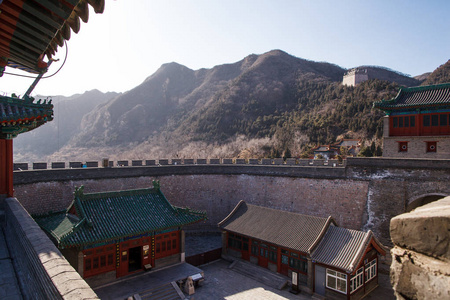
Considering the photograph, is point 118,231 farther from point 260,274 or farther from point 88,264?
point 260,274

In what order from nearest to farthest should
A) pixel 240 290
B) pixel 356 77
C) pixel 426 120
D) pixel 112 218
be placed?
1. pixel 112 218
2. pixel 240 290
3. pixel 426 120
4. pixel 356 77

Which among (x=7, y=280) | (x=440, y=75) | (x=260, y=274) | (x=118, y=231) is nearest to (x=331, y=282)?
(x=260, y=274)

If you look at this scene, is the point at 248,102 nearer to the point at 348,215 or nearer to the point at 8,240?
the point at 348,215

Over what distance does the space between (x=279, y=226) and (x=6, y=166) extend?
1202cm

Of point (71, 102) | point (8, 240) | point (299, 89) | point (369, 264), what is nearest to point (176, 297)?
point (8, 240)

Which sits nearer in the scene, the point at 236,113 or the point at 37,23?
the point at 37,23

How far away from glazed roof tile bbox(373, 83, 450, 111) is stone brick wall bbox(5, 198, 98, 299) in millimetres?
17604

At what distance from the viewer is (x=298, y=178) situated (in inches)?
722

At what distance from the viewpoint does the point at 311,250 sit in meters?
12.9

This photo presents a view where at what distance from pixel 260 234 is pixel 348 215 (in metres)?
5.28

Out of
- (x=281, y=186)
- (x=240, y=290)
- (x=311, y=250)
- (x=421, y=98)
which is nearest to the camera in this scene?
(x=311, y=250)

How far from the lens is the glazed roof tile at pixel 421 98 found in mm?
15812

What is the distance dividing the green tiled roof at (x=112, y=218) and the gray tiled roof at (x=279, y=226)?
2781 mm

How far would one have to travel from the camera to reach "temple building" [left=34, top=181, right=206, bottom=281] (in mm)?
11641
